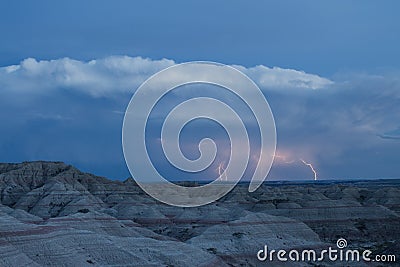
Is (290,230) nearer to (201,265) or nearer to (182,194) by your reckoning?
(201,265)

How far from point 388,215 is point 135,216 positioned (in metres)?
44.0

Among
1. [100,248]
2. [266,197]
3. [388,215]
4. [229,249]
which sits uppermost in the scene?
[266,197]

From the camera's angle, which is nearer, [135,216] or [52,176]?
[135,216]

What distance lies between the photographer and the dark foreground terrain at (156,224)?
122 feet

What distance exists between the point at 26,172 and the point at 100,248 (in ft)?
307

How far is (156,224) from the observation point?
8525cm

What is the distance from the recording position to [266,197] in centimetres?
12300

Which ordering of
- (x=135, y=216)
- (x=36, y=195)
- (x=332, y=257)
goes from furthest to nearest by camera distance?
1. (x=36, y=195)
2. (x=135, y=216)
3. (x=332, y=257)

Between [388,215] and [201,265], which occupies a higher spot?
[388,215]

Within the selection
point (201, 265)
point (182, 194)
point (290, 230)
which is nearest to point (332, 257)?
point (290, 230)

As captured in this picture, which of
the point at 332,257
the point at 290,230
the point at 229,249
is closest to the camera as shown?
the point at 229,249

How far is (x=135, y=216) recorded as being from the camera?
89375 mm

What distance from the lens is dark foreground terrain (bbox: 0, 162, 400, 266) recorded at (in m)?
37.3

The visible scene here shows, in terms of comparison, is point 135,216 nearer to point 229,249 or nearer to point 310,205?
point 310,205
